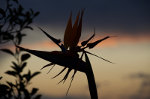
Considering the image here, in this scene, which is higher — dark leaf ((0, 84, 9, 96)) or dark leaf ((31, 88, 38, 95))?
dark leaf ((31, 88, 38, 95))

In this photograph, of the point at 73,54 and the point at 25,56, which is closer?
the point at 25,56

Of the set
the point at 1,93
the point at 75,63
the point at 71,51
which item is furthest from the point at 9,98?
the point at 71,51

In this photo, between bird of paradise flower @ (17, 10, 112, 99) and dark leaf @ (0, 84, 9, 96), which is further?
bird of paradise flower @ (17, 10, 112, 99)

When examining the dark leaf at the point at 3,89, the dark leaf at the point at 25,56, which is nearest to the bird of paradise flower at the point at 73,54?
the dark leaf at the point at 25,56

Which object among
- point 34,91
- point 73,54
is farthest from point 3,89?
point 73,54

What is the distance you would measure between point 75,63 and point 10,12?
768 millimetres

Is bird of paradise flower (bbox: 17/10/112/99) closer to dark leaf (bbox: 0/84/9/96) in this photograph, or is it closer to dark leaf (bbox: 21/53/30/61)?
dark leaf (bbox: 21/53/30/61)

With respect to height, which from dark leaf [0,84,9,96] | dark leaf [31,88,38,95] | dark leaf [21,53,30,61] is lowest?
dark leaf [0,84,9,96]

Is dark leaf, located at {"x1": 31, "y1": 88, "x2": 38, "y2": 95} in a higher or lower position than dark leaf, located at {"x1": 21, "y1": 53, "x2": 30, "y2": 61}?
lower

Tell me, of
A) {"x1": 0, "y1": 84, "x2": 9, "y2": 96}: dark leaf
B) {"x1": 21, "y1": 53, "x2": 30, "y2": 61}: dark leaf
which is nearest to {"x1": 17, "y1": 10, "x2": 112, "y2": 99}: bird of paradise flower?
{"x1": 21, "y1": 53, "x2": 30, "y2": 61}: dark leaf

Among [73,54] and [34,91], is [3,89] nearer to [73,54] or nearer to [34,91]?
[34,91]

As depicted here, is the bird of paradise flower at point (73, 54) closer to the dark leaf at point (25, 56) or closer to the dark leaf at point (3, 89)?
the dark leaf at point (25, 56)

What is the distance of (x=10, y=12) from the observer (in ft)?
6.79

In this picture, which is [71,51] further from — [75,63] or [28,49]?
[28,49]
